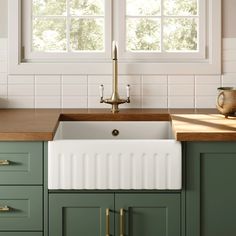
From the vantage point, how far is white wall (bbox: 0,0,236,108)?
13.5 ft

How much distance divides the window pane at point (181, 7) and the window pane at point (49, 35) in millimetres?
637

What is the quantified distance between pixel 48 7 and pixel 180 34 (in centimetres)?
82

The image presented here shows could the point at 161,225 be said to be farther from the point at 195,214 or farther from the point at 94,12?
the point at 94,12

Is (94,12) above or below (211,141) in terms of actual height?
above

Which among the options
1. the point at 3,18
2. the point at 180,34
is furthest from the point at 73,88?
the point at 180,34

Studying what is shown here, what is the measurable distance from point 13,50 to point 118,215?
140cm

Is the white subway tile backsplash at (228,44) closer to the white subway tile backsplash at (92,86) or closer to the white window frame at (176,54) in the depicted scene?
the white subway tile backsplash at (92,86)

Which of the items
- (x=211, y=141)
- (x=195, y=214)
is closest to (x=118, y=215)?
(x=195, y=214)

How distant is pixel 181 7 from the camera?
4137 millimetres

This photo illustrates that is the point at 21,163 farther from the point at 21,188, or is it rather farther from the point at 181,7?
the point at 181,7

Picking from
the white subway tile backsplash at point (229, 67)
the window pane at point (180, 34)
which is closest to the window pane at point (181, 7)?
the window pane at point (180, 34)

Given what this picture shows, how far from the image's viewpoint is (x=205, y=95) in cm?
413

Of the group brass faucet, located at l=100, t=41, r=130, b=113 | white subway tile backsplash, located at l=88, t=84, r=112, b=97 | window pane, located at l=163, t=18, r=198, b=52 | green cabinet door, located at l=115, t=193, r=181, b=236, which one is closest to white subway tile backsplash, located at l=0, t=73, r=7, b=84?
white subway tile backsplash, located at l=88, t=84, r=112, b=97

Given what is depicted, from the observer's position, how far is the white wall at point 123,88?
13.5 feet
